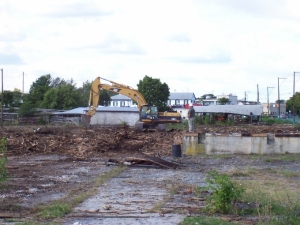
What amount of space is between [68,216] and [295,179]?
9.97 m

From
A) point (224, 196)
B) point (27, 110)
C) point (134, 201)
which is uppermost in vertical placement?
point (27, 110)

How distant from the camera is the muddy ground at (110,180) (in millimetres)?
13617

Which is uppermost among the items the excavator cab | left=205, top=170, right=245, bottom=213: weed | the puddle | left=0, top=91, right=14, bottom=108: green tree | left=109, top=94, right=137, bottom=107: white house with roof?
left=109, top=94, right=137, bottom=107: white house with roof

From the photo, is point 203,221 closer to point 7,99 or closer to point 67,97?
point 7,99

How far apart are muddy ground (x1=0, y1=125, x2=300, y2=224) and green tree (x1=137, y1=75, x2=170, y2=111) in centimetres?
5959

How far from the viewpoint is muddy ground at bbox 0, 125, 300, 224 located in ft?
44.7

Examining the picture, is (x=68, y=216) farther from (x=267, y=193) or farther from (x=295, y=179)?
(x=295, y=179)

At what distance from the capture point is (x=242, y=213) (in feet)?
44.4

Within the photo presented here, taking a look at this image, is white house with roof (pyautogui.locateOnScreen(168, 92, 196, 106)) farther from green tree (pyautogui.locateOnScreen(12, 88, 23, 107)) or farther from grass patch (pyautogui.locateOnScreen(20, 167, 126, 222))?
grass patch (pyautogui.locateOnScreen(20, 167, 126, 222))

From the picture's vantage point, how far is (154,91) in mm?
97688

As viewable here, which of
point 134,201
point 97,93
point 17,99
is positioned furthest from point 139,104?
point 17,99

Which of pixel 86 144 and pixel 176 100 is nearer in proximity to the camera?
pixel 86 144

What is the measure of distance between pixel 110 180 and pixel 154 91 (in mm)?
77856

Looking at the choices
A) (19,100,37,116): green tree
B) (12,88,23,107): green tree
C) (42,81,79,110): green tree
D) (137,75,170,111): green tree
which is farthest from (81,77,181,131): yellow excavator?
(42,81,79,110): green tree
